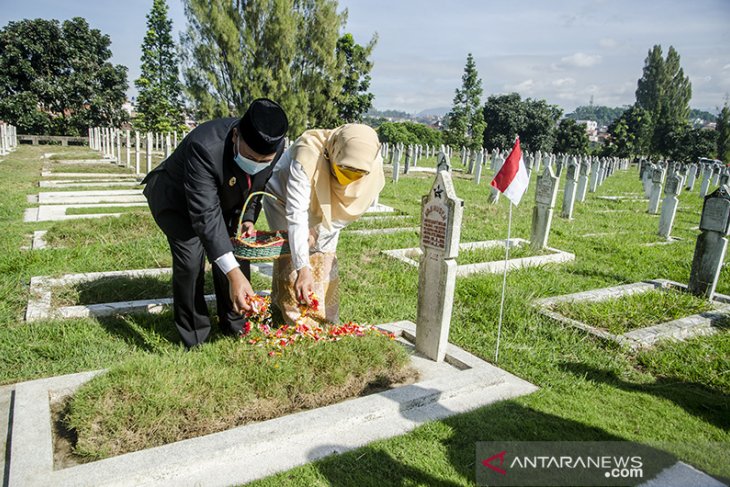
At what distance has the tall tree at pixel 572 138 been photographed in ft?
146

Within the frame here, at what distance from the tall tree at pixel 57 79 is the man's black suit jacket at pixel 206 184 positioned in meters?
35.7

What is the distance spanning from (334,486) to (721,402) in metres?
2.83

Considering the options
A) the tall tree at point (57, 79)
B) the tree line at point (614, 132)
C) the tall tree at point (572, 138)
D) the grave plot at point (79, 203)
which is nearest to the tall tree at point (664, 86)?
the tree line at point (614, 132)

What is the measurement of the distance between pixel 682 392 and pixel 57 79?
131 feet

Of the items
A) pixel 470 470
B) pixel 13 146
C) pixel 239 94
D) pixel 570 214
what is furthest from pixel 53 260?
pixel 13 146

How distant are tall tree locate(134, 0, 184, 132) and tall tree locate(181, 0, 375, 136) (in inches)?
355

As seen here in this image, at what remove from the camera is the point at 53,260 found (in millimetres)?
5449

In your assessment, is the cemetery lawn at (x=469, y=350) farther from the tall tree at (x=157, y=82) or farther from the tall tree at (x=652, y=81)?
the tall tree at (x=652, y=81)

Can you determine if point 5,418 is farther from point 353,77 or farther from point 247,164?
point 353,77

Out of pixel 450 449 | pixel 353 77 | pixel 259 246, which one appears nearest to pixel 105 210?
pixel 259 246

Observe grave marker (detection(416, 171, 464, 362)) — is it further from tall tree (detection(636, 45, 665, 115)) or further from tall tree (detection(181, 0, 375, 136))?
tall tree (detection(636, 45, 665, 115))

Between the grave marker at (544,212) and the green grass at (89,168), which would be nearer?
the grave marker at (544,212)

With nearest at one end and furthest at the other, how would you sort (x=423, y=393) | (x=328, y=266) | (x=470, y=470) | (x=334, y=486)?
1. (x=334, y=486)
2. (x=470, y=470)
3. (x=423, y=393)
4. (x=328, y=266)

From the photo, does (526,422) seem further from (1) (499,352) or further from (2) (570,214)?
(2) (570,214)
